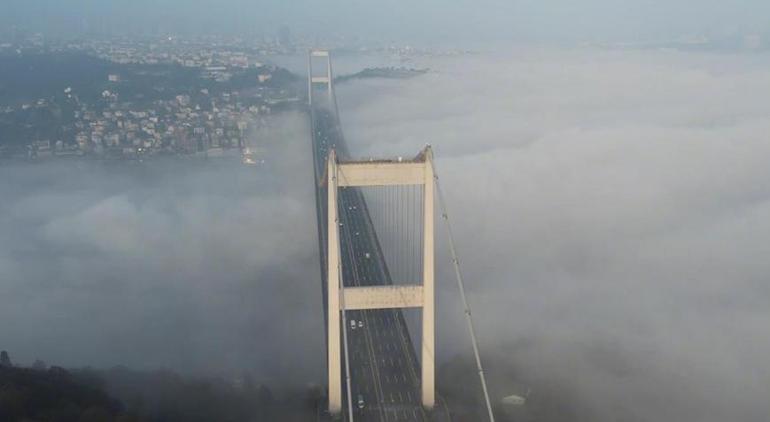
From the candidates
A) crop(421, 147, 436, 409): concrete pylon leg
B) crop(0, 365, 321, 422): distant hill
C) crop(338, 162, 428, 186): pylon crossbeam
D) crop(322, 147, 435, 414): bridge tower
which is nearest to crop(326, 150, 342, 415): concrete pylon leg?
crop(322, 147, 435, 414): bridge tower

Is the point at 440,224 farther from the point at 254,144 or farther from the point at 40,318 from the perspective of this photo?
the point at 254,144

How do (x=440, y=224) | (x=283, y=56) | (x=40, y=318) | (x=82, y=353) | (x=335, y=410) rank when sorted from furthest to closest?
(x=283, y=56) → (x=440, y=224) → (x=40, y=318) → (x=82, y=353) → (x=335, y=410)

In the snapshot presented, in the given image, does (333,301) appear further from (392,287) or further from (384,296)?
(392,287)

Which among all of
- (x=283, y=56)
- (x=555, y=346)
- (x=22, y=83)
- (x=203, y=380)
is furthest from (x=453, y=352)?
(x=283, y=56)

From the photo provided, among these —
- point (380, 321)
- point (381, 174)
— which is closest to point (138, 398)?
point (380, 321)

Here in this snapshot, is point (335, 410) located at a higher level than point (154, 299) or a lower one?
higher

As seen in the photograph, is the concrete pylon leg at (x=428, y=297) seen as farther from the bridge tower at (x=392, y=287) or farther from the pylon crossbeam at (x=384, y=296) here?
Answer: the pylon crossbeam at (x=384, y=296)
